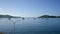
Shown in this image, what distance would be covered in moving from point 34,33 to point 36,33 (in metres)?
0.51

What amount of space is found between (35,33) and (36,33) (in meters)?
0.30

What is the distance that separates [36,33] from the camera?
79.2 ft

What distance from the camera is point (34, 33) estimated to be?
24.2m

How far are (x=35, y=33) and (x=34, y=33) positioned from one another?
0.85ft

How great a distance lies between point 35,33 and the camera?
2430 cm
